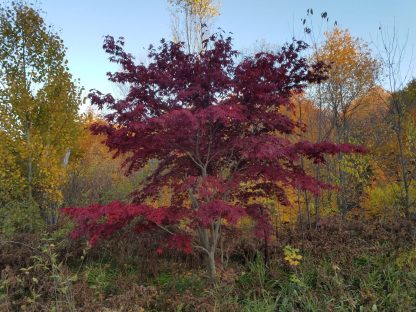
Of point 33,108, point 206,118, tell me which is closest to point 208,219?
point 206,118

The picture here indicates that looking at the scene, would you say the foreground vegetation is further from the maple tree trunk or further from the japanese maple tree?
the japanese maple tree

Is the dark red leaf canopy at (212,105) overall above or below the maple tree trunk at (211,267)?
above

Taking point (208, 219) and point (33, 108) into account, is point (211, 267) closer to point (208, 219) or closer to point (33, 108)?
point (208, 219)

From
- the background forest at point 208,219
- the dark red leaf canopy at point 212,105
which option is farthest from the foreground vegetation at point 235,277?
the dark red leaf canopy at point 212,105

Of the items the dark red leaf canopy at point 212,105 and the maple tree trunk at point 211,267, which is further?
the maple tree trunk at point 211,267

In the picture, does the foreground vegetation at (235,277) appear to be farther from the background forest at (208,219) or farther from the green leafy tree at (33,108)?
the green leafy tree at (33,108)

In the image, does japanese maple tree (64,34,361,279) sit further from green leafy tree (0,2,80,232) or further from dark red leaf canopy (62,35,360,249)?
green leafy tree (0,2,80,232)

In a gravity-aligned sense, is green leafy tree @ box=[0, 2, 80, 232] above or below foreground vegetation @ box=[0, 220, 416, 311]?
above

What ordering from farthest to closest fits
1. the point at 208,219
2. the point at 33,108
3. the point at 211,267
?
the point at 33,108
the point at 211,267
the point at 208,219

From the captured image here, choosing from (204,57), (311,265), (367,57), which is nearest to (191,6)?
(367,57)

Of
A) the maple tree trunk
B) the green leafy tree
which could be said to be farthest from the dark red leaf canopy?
the green leafy tree

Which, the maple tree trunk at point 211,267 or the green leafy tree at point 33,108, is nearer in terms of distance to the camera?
the maple tree trunk at point 211,267

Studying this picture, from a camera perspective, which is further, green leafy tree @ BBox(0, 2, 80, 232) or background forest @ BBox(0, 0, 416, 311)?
green leafy tree @ BBox(0, 2, 80, 232)

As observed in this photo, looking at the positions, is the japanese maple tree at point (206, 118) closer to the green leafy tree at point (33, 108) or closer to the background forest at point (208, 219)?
the background forest at point (208, 219)
